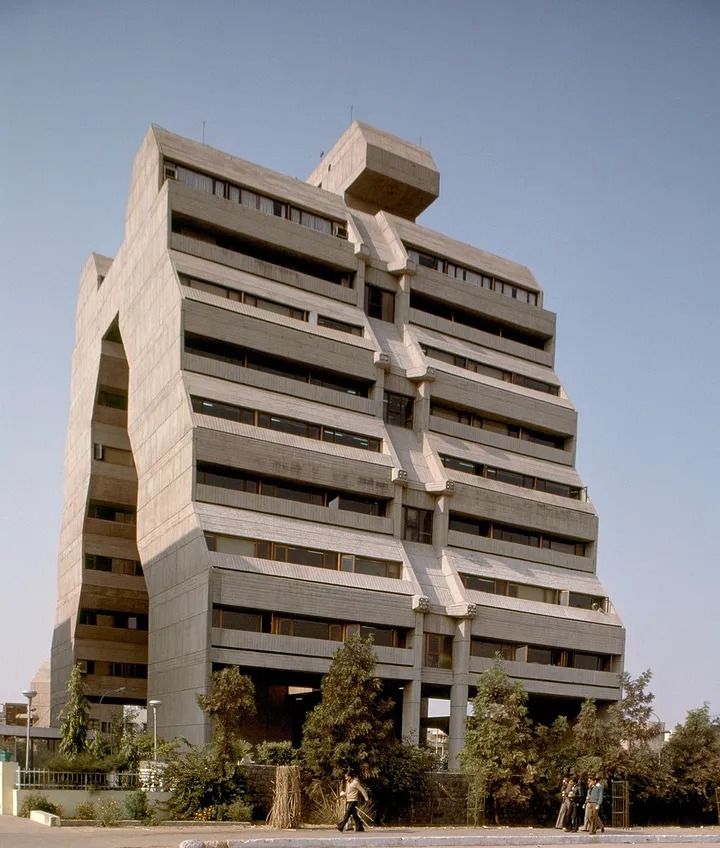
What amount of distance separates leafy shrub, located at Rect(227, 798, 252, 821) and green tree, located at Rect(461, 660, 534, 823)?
37.0ft

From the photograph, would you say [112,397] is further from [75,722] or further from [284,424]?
[75,722]

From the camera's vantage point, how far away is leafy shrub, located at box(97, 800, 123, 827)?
33219 millimetres

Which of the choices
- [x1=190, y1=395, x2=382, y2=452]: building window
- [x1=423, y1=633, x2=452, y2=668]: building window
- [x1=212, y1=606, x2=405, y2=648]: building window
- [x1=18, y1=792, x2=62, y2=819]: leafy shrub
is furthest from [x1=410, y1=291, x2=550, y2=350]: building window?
[x1=18, y1=792, x2=62, y2=819]: leafy shrub

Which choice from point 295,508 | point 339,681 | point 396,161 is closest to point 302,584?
point 295,508

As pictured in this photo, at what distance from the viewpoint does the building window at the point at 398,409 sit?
219 ft

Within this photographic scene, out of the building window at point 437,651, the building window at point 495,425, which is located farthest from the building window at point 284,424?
the building window at point 437,651

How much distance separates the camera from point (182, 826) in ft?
111

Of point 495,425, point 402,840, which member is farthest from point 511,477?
point 402,840

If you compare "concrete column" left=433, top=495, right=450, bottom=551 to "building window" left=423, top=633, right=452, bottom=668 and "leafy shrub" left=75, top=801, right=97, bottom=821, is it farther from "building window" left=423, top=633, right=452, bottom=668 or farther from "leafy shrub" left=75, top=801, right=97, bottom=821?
"leafy shrub" left=75, top=801, right=97, bottom=821

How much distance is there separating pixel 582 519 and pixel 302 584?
2459 centimetres

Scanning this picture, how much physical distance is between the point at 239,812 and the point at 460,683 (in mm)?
25444

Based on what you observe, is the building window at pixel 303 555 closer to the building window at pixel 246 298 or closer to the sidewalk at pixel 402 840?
the building window at pixel 246 298

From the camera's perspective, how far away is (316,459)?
2346 inches

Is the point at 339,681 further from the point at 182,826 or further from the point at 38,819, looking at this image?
the point at 38,819
